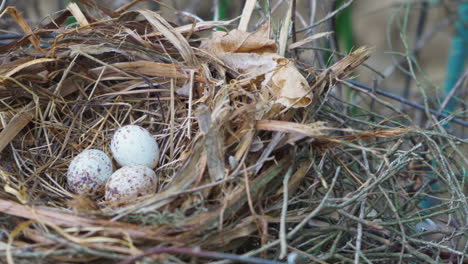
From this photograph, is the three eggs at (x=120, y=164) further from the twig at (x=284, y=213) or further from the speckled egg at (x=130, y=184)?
the twig at (x=284, y=213)

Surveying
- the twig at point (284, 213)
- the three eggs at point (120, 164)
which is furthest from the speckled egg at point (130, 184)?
the twig at point (284, 213)

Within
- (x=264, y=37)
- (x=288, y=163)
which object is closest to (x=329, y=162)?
(x=288, y=163)

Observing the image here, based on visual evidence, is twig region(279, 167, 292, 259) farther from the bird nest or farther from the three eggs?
the three eggs

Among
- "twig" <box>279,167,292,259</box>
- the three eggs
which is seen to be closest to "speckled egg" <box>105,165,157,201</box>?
the three eggs

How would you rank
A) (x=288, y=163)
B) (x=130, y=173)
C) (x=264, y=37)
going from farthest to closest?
(x=264, y=37)
(x=130, y=173)
(x=288, y=163)

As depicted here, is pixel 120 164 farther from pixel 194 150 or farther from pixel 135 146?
pixel 194 150

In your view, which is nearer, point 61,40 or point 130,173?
point 130,173

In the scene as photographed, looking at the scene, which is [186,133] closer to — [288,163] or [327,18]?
[288,163]

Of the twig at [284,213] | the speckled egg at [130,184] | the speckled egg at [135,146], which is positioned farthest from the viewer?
the speckled egg at [135,146]
